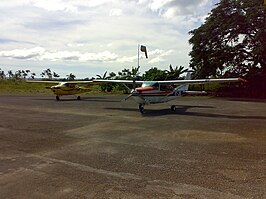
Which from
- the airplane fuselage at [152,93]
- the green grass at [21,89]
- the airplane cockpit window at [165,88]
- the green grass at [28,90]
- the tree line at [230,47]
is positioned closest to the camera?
the airplane fuselage at [152,93]

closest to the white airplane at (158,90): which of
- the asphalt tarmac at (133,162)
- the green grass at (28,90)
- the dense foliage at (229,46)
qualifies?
the asphalt tarmac at (133,162)

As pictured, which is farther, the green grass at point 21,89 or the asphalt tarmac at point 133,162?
the green grass at point 21,89

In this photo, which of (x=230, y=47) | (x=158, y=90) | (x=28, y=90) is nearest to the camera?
(x=158, y=90)

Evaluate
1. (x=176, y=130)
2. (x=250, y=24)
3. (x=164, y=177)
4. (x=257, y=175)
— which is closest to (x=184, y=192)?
(x=164, y=177)

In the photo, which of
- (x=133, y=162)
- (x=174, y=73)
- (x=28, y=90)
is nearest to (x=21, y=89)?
(x=28, y=90)

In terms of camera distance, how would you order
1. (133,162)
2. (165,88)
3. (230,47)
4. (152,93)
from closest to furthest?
(133,162)
(152,93)
(165,88)
(230,47)

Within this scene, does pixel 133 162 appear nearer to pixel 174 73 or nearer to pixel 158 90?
pixel 158 90

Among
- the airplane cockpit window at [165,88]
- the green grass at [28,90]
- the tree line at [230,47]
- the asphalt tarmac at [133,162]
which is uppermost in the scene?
the tree line at [230,47]

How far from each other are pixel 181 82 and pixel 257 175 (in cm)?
1281

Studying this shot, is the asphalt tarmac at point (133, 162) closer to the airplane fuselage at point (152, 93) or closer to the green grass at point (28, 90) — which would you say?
the airplane fuselage at point (152, 93)

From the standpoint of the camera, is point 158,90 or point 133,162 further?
point 158,90

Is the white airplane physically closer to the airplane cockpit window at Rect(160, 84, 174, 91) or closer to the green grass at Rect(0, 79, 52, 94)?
the airplane cockpit window at Rect(160, 84, 174, 91)

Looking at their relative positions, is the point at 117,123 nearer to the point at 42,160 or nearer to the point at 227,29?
the point at 42,160

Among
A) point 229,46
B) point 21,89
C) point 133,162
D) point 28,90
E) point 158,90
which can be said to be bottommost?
point 133,162
